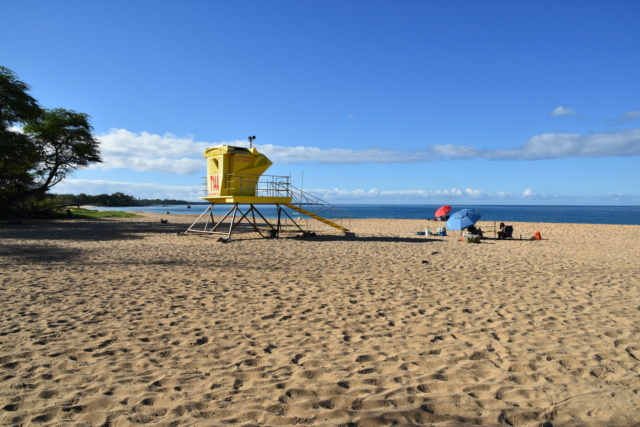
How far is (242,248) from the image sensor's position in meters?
15.0

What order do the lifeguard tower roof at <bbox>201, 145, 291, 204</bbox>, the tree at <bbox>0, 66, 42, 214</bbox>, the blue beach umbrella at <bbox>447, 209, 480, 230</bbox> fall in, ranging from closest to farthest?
the lifeguard tower roof at <bbox>201, 145, 291, 204</bbox>, the blue beach umbrella at <bbox>447, 209, 480, 230</bbox>, the tree at <bbox>0, 66, 42, 214</bbox>

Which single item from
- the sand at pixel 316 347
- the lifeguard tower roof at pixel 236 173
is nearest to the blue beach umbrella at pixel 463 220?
the lifeguard tower roof at pixel 236 173

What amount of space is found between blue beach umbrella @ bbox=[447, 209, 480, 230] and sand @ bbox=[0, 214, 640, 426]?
29.6 feet

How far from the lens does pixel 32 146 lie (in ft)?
87.4

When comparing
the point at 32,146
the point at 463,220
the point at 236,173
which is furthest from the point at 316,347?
the point at 32,146

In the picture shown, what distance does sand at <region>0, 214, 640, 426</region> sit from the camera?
3355 millimetres

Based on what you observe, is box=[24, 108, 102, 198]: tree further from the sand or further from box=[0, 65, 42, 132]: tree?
the sand

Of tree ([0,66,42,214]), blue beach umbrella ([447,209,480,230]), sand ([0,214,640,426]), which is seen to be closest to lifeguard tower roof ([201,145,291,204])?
blue beach umbrella ([447,209,480,230])

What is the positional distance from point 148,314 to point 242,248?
8891 mm

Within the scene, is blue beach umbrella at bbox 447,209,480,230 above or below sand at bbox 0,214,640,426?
above

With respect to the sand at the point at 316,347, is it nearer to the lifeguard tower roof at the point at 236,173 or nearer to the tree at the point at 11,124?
the lifeguard tower roof at the point at 236,173

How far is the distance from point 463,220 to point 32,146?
28.2m

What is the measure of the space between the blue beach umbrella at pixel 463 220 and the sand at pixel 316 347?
9035mm

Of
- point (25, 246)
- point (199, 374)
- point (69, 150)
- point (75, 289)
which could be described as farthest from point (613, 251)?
point (69, 150)
